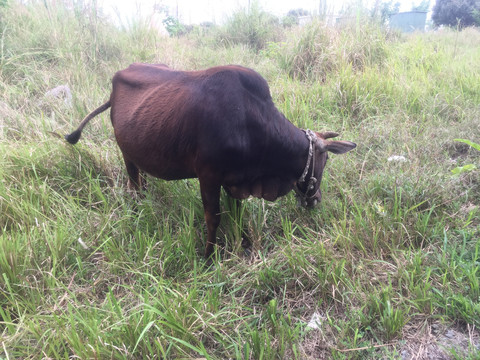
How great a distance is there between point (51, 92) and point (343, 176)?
13.0ft

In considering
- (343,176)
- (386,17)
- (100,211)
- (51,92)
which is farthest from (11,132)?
(386,17)

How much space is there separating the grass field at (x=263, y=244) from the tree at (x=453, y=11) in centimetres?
1306

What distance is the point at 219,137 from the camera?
228cm

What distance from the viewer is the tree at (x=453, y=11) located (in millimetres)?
15090

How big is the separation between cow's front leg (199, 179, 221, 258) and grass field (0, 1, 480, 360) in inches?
5.0

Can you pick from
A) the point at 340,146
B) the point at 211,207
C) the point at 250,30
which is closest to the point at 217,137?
the point at 211,207

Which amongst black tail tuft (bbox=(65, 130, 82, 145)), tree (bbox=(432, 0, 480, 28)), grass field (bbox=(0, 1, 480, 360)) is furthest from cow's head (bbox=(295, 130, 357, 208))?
tree (bbox=(432, 0, 480, 28))

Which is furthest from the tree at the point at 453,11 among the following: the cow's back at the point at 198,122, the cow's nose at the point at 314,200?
the cow's back at the point at 198,122

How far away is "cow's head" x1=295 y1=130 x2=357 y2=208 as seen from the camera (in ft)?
8.81

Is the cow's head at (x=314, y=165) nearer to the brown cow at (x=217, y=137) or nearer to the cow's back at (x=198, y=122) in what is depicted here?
the brown cow at (x=217, y=137)

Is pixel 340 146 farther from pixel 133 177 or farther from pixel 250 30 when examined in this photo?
pixel 250 30

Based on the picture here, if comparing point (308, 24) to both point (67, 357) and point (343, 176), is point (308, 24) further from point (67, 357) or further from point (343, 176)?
point (67, 357)

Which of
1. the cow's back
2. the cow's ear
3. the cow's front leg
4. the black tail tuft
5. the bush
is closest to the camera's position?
the cow's back

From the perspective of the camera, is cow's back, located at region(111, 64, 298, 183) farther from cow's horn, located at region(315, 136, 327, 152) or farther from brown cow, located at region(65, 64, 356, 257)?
cow's horn, located at region(315, 136, 327, 152)
